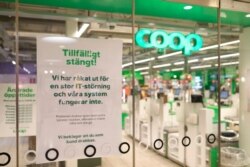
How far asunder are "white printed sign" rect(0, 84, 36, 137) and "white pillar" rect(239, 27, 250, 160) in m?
4.04

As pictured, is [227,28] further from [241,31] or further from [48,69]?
[48,69]

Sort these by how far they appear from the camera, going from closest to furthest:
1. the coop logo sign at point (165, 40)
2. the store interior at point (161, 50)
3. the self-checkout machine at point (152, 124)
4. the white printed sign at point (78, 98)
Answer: the white printed sign at point (78, 98) < the store interior at point (161, 50) < the coop logo sign at point (165, 40) < the self-checkout machine at point (152, 124)

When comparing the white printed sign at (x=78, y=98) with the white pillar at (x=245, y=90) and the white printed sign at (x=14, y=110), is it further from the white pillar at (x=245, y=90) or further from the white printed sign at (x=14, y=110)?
the white pillar at (x=245, y=90)

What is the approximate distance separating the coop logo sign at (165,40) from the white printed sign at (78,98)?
1.20m

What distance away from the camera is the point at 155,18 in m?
4.77

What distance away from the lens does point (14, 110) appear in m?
3.03

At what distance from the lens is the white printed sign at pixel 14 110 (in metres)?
3.03

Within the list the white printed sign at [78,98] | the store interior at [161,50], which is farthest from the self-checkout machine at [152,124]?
the white printed sign at [78,98]

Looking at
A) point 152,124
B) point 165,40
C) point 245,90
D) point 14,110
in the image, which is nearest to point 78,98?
point 14,110

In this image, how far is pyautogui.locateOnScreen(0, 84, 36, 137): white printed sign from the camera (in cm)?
303

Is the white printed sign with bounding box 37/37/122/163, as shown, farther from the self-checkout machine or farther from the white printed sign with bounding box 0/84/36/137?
the self-checkout machine

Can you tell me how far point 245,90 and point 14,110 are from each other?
4305 millimetres

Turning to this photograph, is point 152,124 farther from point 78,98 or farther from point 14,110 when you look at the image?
point 78,98

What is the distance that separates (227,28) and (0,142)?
462cm
